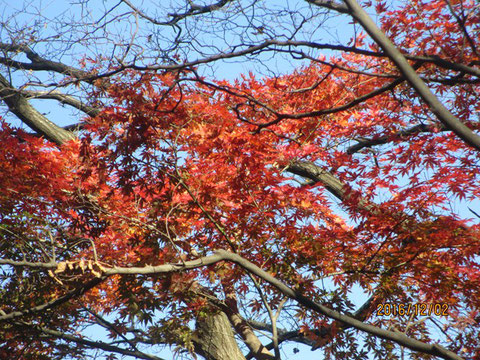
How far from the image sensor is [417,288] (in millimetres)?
5914

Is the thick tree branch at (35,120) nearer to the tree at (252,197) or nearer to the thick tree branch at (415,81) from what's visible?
the tree at (252,197)

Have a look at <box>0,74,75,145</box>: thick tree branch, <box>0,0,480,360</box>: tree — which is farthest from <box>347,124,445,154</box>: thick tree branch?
<box>0,74,75,145</box>: thick tree branch

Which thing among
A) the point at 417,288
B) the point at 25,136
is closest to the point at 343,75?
the point at 417,288

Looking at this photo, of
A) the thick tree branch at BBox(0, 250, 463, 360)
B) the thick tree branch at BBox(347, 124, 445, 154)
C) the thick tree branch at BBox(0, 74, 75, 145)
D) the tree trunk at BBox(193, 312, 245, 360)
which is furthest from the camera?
the thick tree branch at BBox(0, 74, 75, 145)

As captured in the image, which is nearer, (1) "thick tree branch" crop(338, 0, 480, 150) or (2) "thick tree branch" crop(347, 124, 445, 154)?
(1) "thick tree branch" crop(338, 0, 480, 150)

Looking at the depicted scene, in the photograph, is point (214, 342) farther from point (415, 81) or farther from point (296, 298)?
point (415, 81)

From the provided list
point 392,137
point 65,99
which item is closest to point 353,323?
point 392,137

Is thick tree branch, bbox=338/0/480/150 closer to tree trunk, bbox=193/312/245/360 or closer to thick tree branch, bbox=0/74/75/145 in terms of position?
tree trunk, bbox=193/312/245/360

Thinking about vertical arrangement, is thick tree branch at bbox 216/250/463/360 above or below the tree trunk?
below

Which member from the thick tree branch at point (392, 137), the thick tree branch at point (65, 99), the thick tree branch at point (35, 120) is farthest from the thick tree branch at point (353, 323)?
the thick tree branch at point (35, 120)

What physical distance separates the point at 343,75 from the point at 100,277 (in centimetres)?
440

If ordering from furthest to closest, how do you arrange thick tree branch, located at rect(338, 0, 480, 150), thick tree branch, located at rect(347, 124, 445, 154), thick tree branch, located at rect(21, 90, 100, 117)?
thick tree branch, located at rect(347, 124, 445, 154), thick tree branch, located at rect(21, 90, 100, 117), thick tree branch, located at rect(338, 0, 480, 150)

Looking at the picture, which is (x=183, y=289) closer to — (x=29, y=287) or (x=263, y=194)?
(x=263, y=194)

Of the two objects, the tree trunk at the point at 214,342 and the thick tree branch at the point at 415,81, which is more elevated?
the thick tree branch at the point at 415,81
